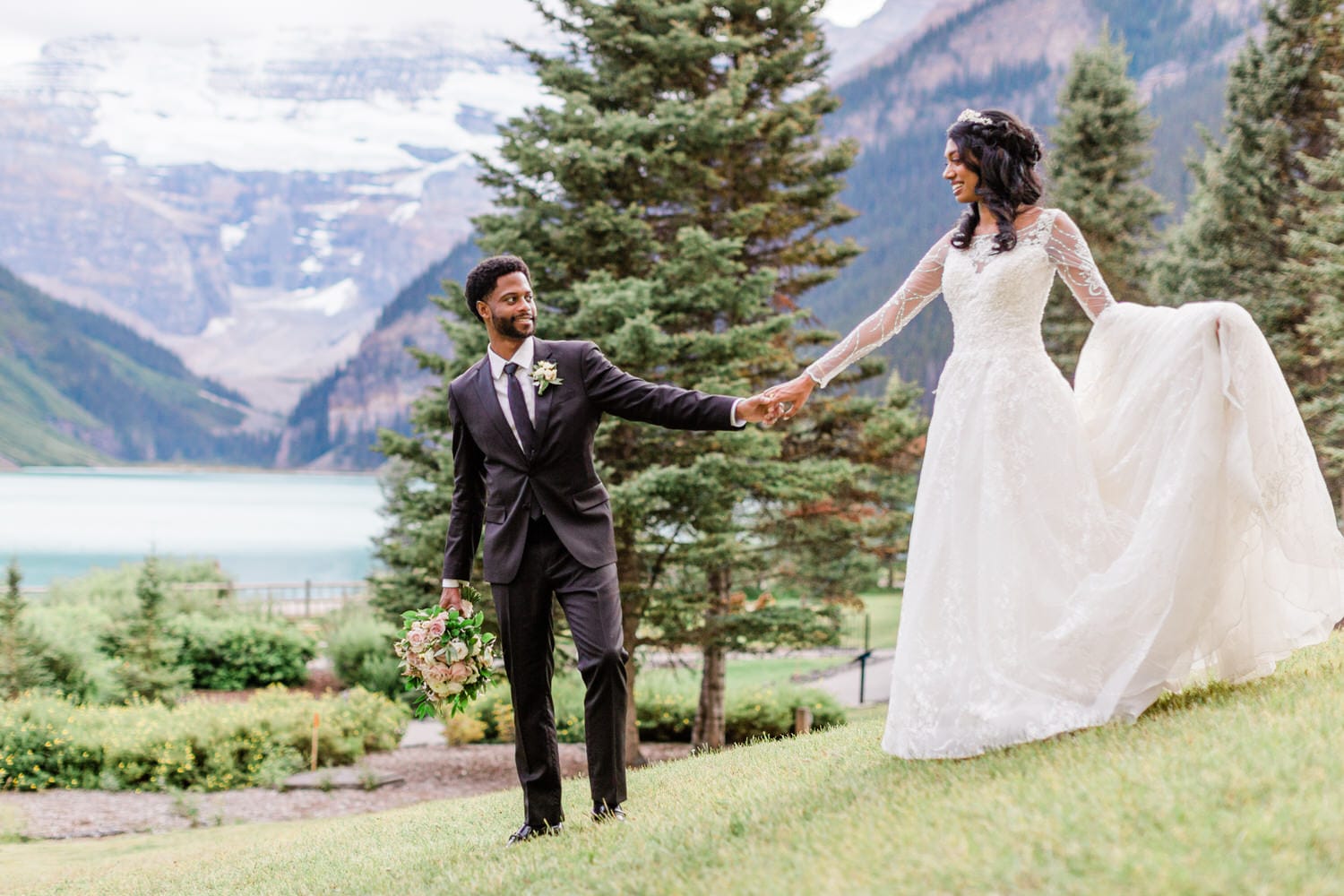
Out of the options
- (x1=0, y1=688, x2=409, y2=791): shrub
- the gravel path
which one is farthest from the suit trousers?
(x1=0, y1=688, x2=409, y2=791): shrub

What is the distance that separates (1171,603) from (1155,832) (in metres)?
1.61

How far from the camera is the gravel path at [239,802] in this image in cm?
1230

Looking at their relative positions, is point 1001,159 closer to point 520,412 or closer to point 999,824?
point 520,412

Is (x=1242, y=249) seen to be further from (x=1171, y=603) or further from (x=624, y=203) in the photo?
(x=1171, y=603)

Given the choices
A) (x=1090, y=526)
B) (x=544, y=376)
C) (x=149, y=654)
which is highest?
(x=544, y=376)

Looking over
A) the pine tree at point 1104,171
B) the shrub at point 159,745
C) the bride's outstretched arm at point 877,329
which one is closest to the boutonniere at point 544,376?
the bride's outstretched arm at point 877,329

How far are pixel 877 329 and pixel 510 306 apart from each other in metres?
1.85

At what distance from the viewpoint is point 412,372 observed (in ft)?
606

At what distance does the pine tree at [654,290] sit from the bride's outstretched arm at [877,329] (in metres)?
7.19

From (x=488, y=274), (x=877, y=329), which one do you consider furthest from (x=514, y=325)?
(x=877, y=329)

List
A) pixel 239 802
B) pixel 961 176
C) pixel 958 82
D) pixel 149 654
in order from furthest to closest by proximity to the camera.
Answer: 1. pixel 958 82
2. pixel 149 654
3. pixel 239 802
4. pixel 961 176

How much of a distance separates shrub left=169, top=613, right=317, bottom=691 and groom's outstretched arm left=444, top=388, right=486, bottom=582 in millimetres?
19744

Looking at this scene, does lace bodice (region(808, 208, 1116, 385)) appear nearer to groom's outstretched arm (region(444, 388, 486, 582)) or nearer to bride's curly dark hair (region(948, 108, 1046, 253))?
bride's curly dark hair (region(948, 108, 1046, 253))

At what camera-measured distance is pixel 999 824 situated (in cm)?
350
